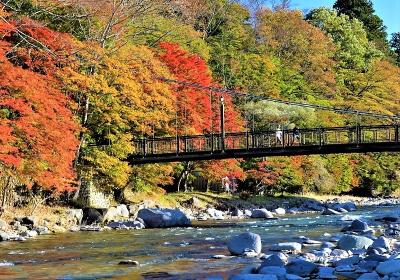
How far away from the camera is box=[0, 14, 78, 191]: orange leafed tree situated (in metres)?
19.3

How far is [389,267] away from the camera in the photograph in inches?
404

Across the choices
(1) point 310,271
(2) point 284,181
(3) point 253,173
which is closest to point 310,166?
(2) point 284,181

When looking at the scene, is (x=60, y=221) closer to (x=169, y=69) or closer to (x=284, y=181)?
(x=169, y=69)

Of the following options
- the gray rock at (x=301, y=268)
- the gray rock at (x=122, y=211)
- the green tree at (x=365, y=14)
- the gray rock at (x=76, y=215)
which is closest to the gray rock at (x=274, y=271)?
the gray rock at (x=301, y=268)

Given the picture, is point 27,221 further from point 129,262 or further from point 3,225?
point 129,262

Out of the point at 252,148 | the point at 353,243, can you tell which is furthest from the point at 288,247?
the point at 252,148

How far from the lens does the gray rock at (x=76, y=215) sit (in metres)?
23.0

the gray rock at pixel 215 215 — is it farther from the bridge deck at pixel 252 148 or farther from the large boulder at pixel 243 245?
the large boulder at pixel 243 245

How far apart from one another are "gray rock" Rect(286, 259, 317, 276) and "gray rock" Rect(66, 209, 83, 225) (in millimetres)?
13411

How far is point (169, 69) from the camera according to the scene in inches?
1364

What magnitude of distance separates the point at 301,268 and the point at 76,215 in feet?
45.9

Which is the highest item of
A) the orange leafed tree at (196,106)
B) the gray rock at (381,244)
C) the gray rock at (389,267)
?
the orange leafed tree at (196,106)

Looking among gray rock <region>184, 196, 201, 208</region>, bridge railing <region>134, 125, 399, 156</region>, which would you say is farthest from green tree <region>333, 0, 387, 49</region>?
gray rock <region>184, 196, 201, 208</region>

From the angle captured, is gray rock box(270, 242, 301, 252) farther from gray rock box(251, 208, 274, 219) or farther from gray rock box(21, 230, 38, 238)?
gray rock box(251, 208, 274, 219)
